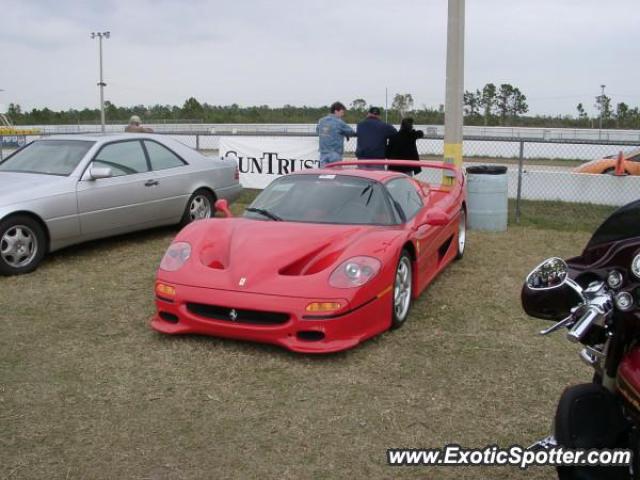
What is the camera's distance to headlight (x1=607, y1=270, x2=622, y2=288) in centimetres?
212

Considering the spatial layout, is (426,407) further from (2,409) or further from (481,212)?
(481,212)

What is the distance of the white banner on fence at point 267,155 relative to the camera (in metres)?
11.6

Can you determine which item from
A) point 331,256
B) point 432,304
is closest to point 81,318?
point 331,256

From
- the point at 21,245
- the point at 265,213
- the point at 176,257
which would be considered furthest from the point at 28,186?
the point at 265,213

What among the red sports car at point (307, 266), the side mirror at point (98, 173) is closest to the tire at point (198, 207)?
the side mirror at point (98, 173)

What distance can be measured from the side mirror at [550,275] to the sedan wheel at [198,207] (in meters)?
6.78

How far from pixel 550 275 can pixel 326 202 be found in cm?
349

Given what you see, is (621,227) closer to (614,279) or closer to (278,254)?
(614,279)

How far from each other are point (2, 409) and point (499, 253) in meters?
5.68

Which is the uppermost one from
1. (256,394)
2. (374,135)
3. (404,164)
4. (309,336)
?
(374,135)

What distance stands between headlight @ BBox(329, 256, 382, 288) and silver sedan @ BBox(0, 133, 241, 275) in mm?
3724

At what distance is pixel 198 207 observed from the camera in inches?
347

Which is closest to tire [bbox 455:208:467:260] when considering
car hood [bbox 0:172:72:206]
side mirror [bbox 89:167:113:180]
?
side mirror [bbox 89:167:113:180]

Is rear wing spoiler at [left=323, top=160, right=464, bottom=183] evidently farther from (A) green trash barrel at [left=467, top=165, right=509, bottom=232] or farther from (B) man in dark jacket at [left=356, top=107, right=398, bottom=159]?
(B) man in dark jacket at [left=356, top=107, right=398, bottom=159]
